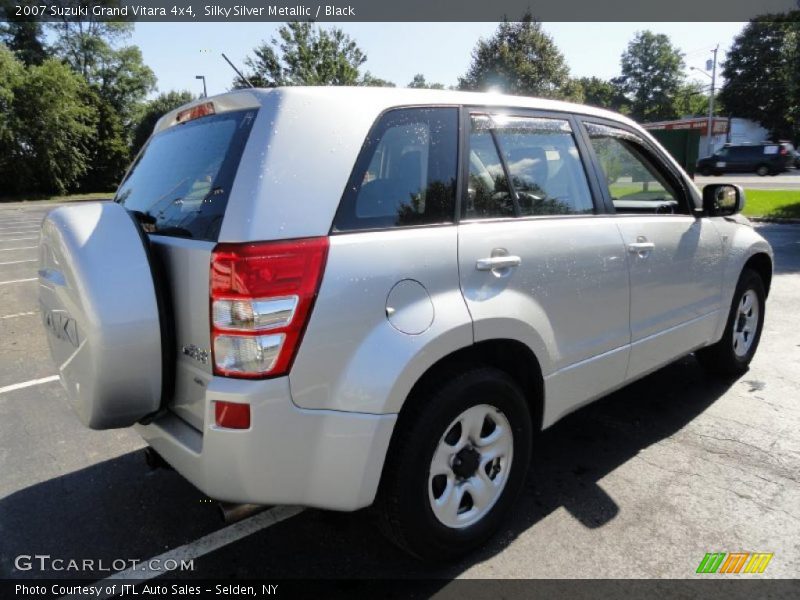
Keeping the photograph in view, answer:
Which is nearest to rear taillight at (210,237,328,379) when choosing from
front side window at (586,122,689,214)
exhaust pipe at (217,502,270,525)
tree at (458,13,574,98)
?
exhaust pipe at (217,502,270,525)

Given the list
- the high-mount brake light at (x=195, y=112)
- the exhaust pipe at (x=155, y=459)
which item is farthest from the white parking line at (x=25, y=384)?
the high-mount brake light at (x=195, y=112)

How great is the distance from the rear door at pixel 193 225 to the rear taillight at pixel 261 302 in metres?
0.09

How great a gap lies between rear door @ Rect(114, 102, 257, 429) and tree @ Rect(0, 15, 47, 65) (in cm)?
5055

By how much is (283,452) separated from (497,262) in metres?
1.10

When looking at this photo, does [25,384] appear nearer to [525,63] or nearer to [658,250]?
[658,250]

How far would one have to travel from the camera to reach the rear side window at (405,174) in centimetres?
203

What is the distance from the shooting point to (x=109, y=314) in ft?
6.40

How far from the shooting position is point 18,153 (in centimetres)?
3416

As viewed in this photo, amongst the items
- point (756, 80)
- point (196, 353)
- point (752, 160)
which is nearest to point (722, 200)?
point (196, 353)

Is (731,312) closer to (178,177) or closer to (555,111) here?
(555,111)

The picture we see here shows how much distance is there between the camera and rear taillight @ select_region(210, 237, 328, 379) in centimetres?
181

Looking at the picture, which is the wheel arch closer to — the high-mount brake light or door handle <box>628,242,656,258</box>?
door handle <box>628,242,656,258</box>

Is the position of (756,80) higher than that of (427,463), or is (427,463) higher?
(756,80)

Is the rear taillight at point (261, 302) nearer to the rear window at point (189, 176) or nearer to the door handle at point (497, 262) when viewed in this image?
the rear window at point (189, 176)
